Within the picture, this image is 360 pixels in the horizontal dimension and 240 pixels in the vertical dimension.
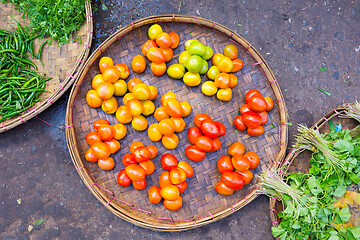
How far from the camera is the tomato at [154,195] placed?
8.31 ft

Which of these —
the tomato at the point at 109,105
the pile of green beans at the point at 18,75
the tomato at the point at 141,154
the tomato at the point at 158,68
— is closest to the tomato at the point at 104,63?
the tomato at the point at 109,105

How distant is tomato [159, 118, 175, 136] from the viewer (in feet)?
8.18

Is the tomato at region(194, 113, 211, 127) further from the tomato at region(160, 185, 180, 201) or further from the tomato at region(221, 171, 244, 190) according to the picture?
the tomato at region(160, 185, 180, 201)

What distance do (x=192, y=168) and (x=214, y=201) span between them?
16.4 inches

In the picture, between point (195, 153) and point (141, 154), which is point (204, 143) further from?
point (141, 154)

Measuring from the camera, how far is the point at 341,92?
323 centimetres

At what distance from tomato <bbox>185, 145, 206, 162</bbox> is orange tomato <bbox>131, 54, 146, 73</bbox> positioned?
96 centimetres

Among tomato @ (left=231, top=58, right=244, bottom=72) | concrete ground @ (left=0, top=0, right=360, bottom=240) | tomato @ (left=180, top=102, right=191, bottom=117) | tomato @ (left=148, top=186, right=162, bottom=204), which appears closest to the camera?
tomato @ (left=148, top=186, right=162, bottom=204)

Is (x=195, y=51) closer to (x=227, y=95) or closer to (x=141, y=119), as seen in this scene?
(x=227, y=95)

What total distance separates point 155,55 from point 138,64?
0.71 feet

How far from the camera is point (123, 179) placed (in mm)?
2535

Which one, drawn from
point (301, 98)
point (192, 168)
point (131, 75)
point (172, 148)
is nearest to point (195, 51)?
point (131, 75)

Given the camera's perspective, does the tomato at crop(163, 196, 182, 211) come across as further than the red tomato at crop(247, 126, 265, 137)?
No

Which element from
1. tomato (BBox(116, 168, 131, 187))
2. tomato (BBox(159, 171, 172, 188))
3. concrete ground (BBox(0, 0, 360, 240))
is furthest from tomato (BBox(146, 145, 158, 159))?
concrete ground (BBox(0, 0, 360, 240))
